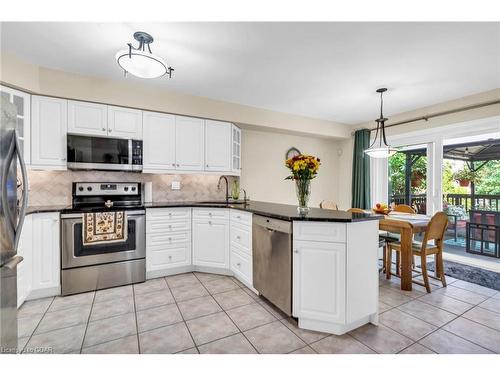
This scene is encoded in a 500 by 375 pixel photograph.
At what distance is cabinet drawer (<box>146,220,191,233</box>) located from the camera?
2.97 meters

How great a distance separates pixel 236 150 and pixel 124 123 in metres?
1.68

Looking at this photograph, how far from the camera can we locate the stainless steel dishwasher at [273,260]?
1.99 meters

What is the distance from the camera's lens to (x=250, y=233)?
260 centimetres

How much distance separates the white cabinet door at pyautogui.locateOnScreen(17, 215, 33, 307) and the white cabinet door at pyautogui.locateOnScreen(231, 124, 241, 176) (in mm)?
2506

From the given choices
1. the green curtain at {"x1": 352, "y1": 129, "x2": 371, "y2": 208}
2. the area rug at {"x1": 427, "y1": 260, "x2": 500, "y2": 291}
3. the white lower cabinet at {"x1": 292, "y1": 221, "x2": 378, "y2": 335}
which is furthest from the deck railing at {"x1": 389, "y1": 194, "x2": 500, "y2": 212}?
the white lower cabinet at {"x1": 292, "y1": 221, "x2": 378, "y2": 335}

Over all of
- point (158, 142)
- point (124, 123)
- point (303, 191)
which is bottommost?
point (303, 191)

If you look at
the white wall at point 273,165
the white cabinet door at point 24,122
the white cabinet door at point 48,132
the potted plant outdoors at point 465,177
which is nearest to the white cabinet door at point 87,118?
the white cabinet door at point 48,132

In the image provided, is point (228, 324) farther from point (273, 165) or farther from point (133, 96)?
point (273, 165)

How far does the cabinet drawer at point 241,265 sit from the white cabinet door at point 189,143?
1383mm

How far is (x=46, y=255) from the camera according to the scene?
8.09 feet

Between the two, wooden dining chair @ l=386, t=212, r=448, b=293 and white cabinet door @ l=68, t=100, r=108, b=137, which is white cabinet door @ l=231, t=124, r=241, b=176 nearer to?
white cabinet door @ l=68, t=100, r=108, b=137

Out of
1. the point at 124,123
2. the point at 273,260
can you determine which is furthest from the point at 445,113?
the point at 124,123

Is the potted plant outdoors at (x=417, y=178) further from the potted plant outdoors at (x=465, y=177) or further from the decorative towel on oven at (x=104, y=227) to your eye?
the decorative towel on oven at (x=104, y=227)
